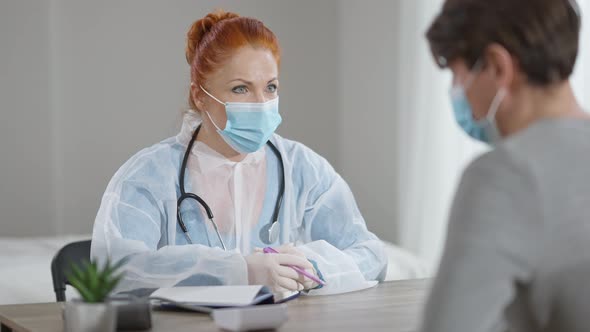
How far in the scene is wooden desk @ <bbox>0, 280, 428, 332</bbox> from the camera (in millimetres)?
1503

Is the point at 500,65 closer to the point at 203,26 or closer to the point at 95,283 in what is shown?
the point at 95,283

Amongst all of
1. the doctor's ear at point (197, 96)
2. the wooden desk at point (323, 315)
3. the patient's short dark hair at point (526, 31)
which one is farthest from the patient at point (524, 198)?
the doctor's ear at point (197, 96)

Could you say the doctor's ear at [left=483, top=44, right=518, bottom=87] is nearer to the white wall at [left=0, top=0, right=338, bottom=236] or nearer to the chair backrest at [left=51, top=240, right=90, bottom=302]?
the chair backrest at [left=51, top=240, right=90, bottom=302]

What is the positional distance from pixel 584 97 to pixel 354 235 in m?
1.48

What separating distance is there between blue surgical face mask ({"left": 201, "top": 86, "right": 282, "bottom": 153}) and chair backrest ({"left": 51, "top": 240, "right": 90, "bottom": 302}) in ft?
1.52

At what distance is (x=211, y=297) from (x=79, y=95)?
129 inches

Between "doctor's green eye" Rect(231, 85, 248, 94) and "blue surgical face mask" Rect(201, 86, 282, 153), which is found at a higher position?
"doctor's green eye" Rect(231, 85, 248, 94)

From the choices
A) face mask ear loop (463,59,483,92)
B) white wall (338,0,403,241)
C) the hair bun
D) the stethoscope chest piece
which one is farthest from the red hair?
white wall (338,0,403,241)

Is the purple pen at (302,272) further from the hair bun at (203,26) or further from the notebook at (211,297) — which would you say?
the hair bun at (203,26)

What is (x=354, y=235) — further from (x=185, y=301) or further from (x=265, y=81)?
(x=185, y=301)

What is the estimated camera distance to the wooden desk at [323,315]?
1.50 m

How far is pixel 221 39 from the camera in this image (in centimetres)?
212

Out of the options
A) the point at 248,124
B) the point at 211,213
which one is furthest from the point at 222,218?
the point at 248,124

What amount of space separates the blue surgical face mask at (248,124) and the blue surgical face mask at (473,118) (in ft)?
2.78
